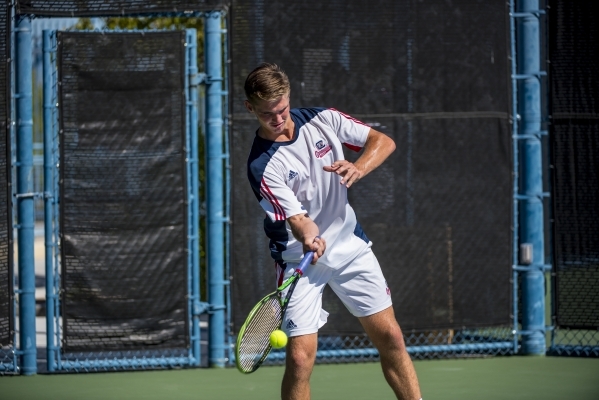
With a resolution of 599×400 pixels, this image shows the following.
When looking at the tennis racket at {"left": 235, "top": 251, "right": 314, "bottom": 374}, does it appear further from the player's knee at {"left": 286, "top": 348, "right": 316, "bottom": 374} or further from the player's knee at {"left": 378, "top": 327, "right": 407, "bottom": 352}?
the player's knee at {"left": 378, "top": 327, "right": 407, "bottom": 352}

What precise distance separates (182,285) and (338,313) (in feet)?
3.41

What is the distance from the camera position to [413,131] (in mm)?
7012

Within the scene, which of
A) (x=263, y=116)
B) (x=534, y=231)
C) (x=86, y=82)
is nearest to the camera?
(x=263, y=116)

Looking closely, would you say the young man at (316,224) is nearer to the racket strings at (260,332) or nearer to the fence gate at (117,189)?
the racket strings at (260,332)

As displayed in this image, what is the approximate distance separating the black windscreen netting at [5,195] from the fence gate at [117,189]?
247 millimetres

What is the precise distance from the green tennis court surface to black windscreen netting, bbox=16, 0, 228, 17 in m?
2.32

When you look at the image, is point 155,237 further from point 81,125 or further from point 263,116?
point 263,116

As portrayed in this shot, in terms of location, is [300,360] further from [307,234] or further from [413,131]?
[413,131]

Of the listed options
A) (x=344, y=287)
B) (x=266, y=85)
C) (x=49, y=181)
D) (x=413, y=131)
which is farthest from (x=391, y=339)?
(x=49, y=181)

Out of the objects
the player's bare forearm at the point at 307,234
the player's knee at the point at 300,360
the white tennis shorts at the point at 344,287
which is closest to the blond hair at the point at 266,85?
the player's bare forearm at the point at 307,234

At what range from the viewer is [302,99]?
690 cm

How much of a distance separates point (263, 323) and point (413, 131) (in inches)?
104

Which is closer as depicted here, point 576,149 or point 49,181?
point 49,181

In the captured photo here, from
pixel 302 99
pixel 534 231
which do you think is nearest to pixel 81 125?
pixel 302 99
